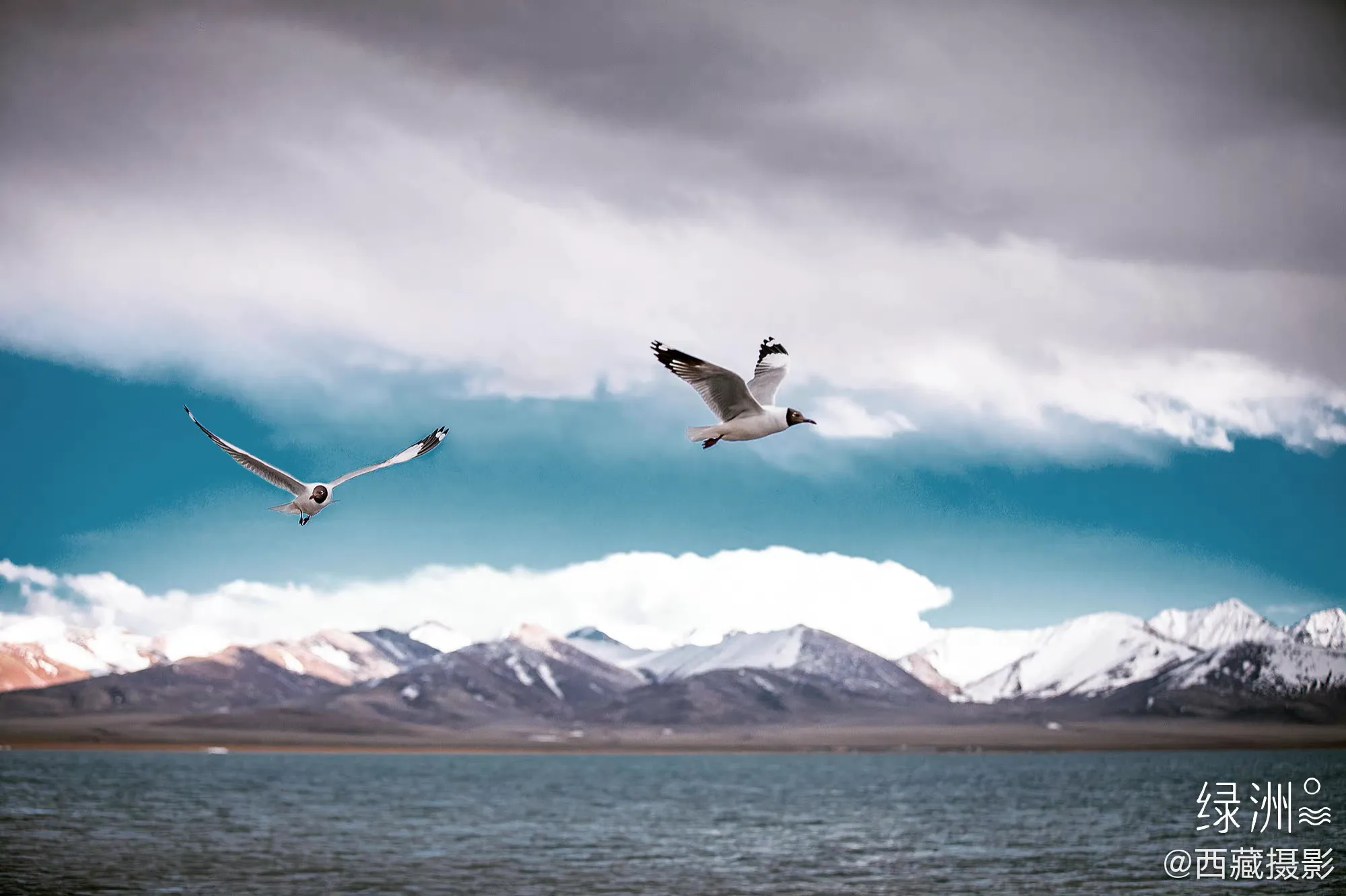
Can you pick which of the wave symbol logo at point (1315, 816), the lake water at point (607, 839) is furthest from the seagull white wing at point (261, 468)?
the wave symbol logo at point (1315, 816)

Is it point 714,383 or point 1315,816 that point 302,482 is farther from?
point 1315,816

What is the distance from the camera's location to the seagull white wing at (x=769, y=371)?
66.6ft

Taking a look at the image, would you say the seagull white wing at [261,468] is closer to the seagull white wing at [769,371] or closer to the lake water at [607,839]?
the seagull white wing at [769,371]

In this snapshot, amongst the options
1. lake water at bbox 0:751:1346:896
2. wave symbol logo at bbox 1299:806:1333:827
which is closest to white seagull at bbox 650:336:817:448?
lake water at bbox 0:751:1346:896

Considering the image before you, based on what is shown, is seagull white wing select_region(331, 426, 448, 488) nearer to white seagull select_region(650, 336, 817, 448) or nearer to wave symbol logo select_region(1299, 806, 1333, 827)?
white seagull select_region(650, 336, 817, 448)

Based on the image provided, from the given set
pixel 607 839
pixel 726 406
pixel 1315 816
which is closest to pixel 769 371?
pixel 726 406

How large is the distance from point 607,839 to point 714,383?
210 feet

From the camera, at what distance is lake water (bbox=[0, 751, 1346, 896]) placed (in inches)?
2141

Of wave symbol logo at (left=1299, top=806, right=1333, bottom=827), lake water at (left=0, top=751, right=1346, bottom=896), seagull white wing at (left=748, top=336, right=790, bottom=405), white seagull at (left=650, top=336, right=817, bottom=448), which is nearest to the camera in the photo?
white seagull at (left=650, top=336, right=817, bottom=448)

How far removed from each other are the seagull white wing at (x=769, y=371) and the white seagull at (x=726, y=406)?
5.64 ft

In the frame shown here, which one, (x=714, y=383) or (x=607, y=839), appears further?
(x=607, y=839)

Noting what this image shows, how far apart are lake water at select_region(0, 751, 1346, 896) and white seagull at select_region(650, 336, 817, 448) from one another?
3735cm

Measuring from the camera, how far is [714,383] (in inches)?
706

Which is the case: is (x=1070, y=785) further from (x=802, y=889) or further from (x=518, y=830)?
(x=802, y=889)
